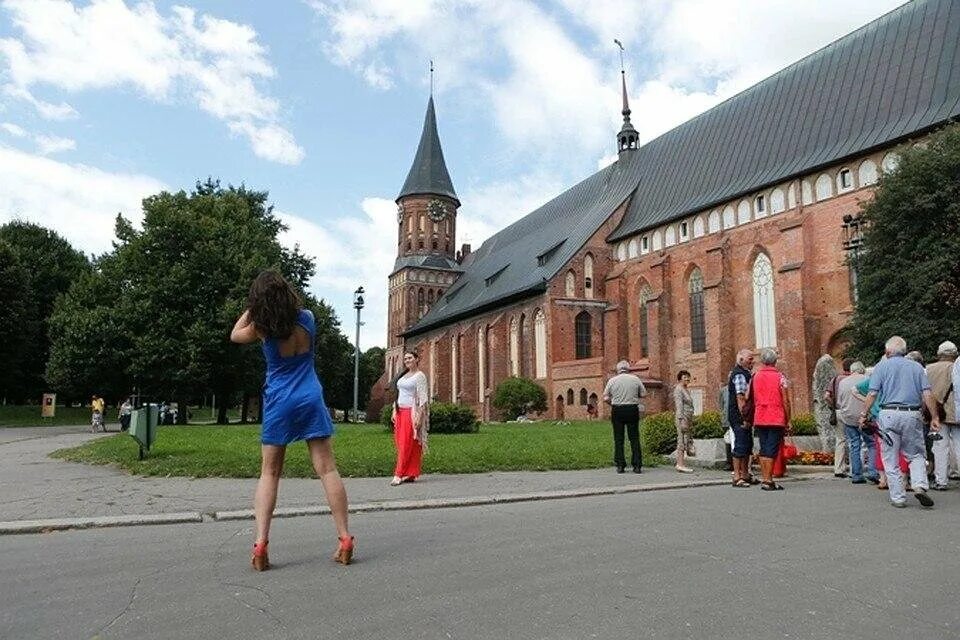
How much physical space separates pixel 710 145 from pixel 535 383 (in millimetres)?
16195

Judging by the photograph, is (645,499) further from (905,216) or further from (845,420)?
(905,216)

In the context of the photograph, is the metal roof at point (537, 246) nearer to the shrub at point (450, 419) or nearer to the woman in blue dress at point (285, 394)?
the shrub at point (450, 419)

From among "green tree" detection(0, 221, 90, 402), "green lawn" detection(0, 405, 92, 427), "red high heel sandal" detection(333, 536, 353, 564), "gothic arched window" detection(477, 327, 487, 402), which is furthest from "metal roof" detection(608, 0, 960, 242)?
"green tree" detection(0, 221, 90, 402)

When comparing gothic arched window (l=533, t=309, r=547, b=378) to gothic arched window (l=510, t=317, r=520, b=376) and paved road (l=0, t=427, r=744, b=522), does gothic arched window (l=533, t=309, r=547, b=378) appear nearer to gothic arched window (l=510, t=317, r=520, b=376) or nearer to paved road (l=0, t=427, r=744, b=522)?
gothic arched window (l=510, t=317, r=520, b=376)

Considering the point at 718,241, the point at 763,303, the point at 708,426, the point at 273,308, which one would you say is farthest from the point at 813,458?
the point at 718,241

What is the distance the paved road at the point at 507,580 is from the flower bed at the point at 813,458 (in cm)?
608

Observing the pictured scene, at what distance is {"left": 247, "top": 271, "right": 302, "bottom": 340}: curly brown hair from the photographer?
4.61 m

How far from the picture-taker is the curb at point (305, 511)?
6.26 m

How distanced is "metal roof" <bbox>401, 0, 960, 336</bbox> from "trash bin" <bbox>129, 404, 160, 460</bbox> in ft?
86.4

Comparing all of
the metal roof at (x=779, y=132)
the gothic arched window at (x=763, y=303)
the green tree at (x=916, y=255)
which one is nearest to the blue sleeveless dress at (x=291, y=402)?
the green tree at (x=916, y=255)

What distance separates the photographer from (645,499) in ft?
26.4

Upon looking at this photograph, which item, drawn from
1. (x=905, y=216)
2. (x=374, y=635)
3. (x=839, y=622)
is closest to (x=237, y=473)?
(x=374, y=635)

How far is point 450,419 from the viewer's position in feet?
72.9

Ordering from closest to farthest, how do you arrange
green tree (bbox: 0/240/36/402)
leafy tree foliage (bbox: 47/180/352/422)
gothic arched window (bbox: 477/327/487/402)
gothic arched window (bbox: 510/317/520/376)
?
leafy tree foliage (bbox: 47/180/352/422) → green tree (bbox: 0/240/36/402) → gothic arched window (bbox: 510/317/520/376) → gothic arched window (bbox: 477/327/487/402)
